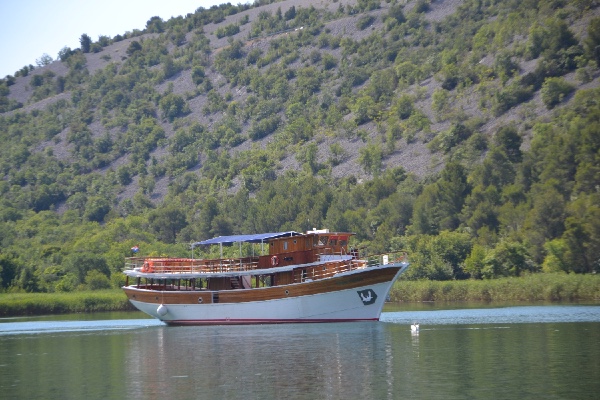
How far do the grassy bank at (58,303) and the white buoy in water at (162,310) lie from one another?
2213 cm

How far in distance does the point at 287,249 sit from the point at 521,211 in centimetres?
5070

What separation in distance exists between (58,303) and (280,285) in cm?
3448

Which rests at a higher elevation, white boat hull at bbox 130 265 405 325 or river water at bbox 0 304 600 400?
white boat hull at bbox 130 265 405 325

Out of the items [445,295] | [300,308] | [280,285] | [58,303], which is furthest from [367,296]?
[58,303]

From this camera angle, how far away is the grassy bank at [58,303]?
10950cm

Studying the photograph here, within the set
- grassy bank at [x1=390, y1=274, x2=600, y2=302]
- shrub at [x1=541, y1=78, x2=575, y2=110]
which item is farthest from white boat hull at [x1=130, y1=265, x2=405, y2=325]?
shrub at [x1=541, y1=78, x2=575, y2=110]

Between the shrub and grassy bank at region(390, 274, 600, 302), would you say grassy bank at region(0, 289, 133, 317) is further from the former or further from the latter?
the shrub

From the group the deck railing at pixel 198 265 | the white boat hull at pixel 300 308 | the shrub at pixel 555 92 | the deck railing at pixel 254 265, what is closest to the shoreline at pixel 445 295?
the deck railing at pixel 254 265

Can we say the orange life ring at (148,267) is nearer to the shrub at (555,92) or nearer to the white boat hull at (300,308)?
the white boat hull at (300,308)

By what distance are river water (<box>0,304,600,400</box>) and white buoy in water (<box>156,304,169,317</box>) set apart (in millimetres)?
4735

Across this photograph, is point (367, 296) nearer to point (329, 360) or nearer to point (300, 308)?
point (300, 308)

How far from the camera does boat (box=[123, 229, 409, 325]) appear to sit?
81.6 metres

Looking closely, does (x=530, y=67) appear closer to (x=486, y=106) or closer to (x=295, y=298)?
(x=486, y=106)

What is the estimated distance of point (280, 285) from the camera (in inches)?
3354
